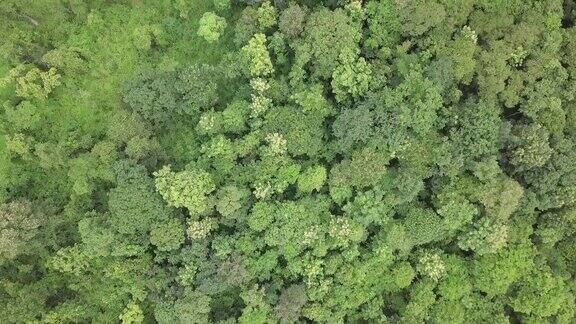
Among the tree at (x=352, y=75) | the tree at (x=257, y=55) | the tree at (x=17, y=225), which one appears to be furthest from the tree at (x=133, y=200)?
the tree at (x=352, y=75)

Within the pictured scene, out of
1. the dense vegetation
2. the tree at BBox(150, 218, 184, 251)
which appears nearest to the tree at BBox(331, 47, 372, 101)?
the dense vegetation

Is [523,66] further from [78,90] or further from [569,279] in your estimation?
[78,90]

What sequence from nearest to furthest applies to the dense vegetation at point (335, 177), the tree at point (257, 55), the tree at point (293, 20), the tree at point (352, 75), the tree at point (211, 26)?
the dense vegetation at point (335, 177), the tree at point (352, 75), the tree at point (293, 20), the tree at point (257, 55), the tree at point (211, 26)

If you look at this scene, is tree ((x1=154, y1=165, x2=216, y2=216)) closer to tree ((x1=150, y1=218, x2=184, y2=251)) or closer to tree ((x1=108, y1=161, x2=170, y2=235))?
tree ((x1=108, y1=161, x2=170, y2=235))

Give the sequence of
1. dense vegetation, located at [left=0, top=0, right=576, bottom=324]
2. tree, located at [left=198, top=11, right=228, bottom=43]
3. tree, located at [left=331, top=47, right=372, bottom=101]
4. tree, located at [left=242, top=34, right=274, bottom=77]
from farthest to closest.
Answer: tree, located at [left=198, top=11, right=228, bottom=43], tree, located at [left=242, top=34, right=274, bottom=77], tree, located at [left=331, top=47, right=372, bottom=101], dense vegetation, located at [left=0, top=0, right=576, bottom=324]

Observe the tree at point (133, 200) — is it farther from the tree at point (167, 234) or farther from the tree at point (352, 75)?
the tree at point (352, 75)

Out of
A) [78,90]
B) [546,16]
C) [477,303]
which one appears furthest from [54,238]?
[546,16]
